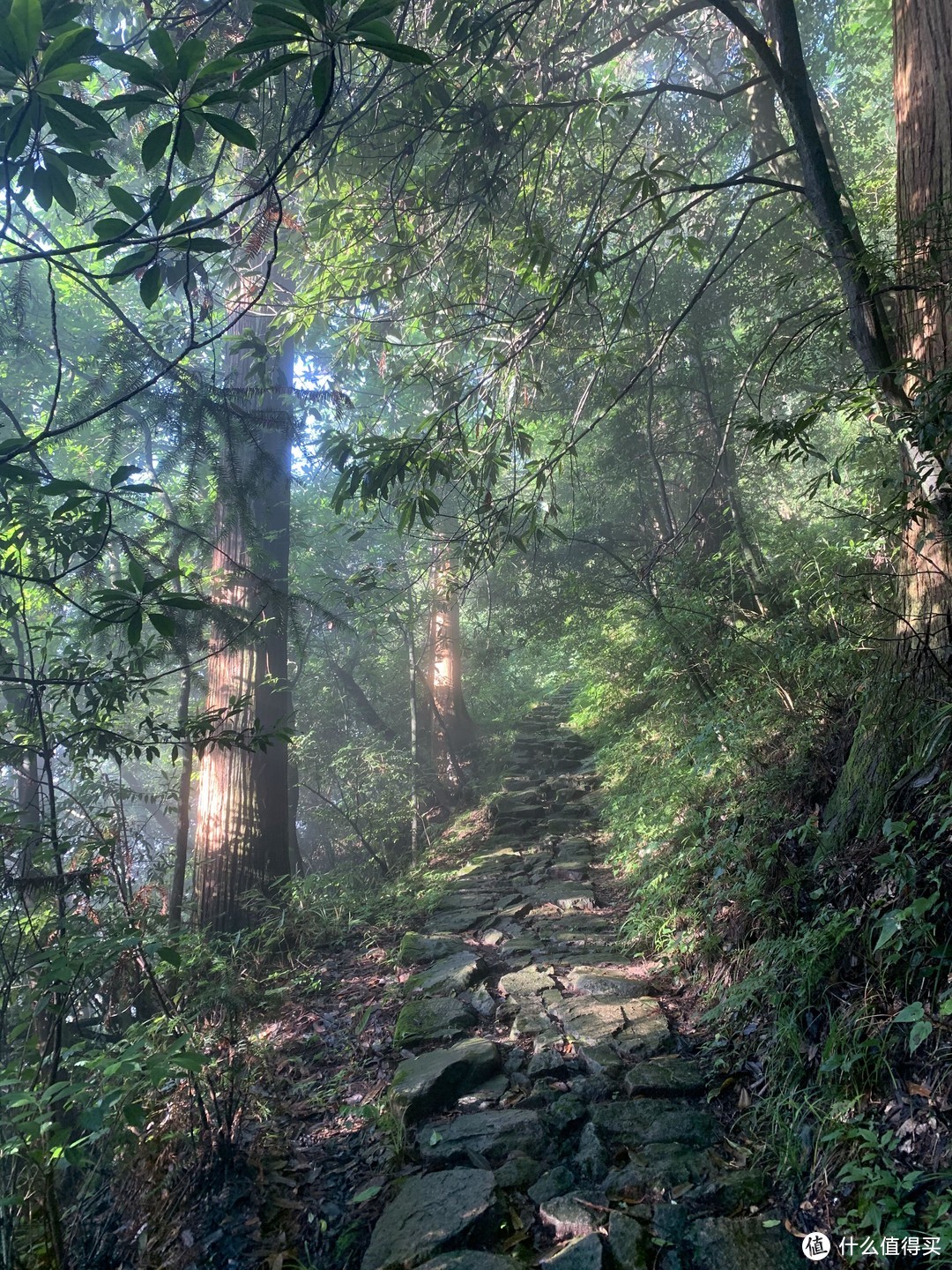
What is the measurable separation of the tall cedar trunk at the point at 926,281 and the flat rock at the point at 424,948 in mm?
3681

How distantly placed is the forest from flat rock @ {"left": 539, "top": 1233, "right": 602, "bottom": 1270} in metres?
0.02

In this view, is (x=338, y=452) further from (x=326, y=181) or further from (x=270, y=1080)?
(x=270, y=1080)

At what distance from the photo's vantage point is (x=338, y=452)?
4.41 metres

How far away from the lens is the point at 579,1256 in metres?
2.34

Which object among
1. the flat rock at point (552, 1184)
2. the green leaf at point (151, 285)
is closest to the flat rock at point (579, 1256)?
the flat rock at point (552, 1184)

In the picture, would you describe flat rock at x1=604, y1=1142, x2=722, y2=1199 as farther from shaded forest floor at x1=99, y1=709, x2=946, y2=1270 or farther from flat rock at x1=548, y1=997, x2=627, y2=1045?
flat rock at x1=548, y1=997, x2=627, y2=1045

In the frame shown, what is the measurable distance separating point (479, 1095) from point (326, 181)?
20.3ft

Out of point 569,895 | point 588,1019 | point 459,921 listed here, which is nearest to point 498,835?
point 569,895

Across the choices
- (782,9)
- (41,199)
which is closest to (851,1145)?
(41,199)

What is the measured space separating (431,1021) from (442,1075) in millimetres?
765

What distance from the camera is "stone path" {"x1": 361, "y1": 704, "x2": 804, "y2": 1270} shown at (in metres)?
2.39

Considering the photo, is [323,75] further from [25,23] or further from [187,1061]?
[187,1061]

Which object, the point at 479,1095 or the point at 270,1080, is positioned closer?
the point at 479,1095

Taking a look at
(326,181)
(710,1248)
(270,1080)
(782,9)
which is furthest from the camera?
(326,181)
